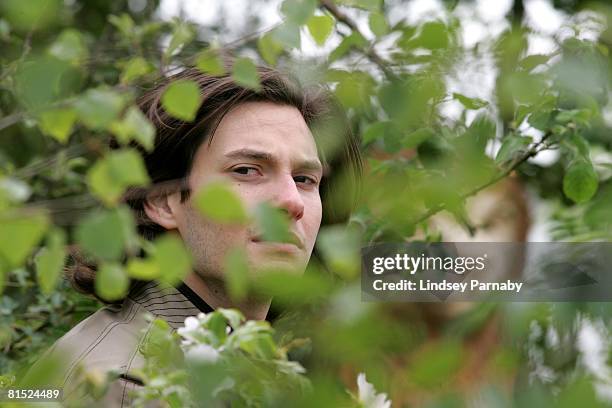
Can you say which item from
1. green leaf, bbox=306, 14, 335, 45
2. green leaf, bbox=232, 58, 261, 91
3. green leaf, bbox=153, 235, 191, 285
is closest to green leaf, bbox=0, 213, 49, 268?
green leaf, bbox=153, 235, 191, 285

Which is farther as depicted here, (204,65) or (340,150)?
(340,150)

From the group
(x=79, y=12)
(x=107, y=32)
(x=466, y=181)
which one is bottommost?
(x=466, y=181)

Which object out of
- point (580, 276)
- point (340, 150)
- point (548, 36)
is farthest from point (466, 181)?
point (340, 150)

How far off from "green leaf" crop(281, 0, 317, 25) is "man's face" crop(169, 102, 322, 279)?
2.55 feet

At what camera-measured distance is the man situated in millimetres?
2004

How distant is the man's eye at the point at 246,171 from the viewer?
205cm

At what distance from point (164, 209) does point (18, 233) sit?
143 cm

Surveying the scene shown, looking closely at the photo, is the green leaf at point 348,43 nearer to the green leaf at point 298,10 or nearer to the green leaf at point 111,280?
A: the green leaf at point 298,10

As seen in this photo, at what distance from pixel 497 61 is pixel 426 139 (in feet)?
4.04

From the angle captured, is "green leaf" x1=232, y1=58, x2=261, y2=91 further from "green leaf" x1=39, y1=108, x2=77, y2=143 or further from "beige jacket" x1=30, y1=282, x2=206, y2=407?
"beige jacket" x1=30, y1=282, x2=206, y2=407

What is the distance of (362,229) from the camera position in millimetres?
2559

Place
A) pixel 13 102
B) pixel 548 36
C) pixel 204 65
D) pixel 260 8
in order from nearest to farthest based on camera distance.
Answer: pixel 204 65, pixel 548 36, pixel 13 102, pixel 260 8

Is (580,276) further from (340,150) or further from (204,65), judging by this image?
(340,150)

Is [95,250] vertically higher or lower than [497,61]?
lower
